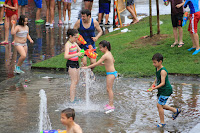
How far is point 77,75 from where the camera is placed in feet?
28.6

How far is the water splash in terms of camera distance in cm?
719

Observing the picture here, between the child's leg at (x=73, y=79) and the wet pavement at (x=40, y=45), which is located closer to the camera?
the child's leg at (x=73, y=79)

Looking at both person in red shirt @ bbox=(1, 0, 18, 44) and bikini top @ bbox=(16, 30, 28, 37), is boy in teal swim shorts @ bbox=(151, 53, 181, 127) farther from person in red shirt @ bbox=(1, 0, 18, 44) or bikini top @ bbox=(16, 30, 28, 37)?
person in red shirt @ bbox=(1, 0, 18, 44)

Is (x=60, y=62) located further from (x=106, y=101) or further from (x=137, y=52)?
(x=106, y=101)

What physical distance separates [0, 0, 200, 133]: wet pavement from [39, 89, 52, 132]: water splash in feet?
0.27

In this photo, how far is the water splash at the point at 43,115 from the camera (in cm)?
719

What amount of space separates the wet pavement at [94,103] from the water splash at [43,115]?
3.3 inches

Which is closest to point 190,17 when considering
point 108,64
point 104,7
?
point 108,64

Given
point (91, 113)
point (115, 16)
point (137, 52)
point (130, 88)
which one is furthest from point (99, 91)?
point (115, 16)

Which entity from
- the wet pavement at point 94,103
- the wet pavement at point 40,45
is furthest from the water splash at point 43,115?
the wet pavement at point 40,45

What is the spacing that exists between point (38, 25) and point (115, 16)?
12.1ft

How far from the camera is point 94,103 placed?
876 cm

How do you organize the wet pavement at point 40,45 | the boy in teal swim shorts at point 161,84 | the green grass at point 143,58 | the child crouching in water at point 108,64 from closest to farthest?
the boy in teal swim shorts at point 161,84 → the child crouching in water at point 108,64 → the green grass at point 143,58 → the wet pavement at point 40,45

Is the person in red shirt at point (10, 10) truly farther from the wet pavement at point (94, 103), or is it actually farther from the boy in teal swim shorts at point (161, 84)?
the boy in teal swim shorts at point (161, 84)
